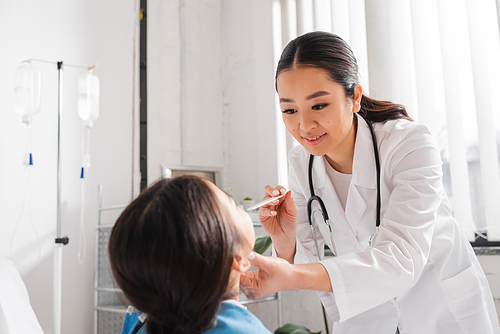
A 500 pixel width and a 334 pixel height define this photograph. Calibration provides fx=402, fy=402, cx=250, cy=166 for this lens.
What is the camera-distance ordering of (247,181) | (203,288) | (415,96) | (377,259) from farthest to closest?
(247,181) → (415,96) → (377,259) → (203,288)

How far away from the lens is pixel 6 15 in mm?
2107

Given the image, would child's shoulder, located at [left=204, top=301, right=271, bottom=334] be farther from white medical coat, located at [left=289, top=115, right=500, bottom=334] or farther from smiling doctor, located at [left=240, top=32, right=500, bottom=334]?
white medical coat, located at [left=289, top=115, right=500, bottom=334]

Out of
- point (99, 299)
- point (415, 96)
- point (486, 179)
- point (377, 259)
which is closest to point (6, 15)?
point (99, 299)

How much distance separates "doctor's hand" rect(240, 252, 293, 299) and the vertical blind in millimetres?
1254

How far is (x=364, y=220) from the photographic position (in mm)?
1073

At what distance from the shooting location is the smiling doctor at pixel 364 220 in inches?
30.2

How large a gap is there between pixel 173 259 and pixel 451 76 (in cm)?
157

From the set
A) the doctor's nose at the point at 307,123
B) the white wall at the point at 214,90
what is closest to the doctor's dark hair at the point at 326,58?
the doctor's nose at the point at 307,123


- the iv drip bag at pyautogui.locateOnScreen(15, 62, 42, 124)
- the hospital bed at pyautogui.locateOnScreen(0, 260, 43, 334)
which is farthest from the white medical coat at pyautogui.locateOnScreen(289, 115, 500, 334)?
the iv drip bag at pyautogui.locateOnScreen(15, 62, 42, 124)

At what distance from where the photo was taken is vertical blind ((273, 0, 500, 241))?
1.61 m

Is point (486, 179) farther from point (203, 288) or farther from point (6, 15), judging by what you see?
point (6, 15)

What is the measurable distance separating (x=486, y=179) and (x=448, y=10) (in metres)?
0.75

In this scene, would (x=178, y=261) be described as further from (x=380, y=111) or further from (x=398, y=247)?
(x=380, y=111)

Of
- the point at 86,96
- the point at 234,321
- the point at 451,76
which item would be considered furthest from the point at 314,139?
the point at 86,96
